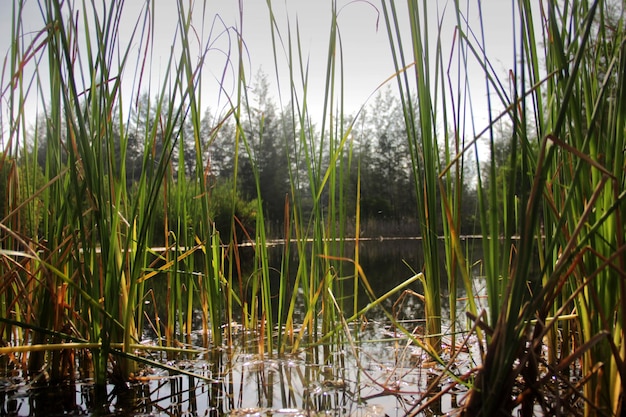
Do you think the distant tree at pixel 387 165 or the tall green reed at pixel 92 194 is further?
the distant tree at pixel 387 165

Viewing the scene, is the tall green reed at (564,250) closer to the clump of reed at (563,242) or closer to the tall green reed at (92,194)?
the clump of reed at (563,242)

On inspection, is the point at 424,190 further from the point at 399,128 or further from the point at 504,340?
the point at 399,128

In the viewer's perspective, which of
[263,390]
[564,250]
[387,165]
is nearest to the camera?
[564,250]

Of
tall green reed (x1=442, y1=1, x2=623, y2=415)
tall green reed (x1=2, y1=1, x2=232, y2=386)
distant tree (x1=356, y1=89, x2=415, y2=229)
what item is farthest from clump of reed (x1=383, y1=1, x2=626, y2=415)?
distant tree (x1=356, y1=89, x2=415, y2=229)

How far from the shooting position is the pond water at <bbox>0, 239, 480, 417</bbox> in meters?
0.79

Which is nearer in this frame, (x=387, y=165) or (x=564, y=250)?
(x=564, y=250)

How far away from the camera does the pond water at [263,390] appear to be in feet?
2.59

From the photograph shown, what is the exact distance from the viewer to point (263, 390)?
0.90 meters

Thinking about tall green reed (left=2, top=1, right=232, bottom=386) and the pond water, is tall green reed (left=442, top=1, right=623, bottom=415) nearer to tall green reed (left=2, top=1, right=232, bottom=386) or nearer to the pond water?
the pond water

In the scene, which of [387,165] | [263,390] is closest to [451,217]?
[263,390]

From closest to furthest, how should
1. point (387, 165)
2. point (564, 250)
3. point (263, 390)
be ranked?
point (564, 250) → point (263, 390) → point (387, 165)

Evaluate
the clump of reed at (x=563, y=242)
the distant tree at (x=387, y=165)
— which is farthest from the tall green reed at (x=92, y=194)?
the distant tree at (x=387, y=165)

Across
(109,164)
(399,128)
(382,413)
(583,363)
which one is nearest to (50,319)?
(109,164)

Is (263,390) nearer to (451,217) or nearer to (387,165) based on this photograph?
(451,217)
